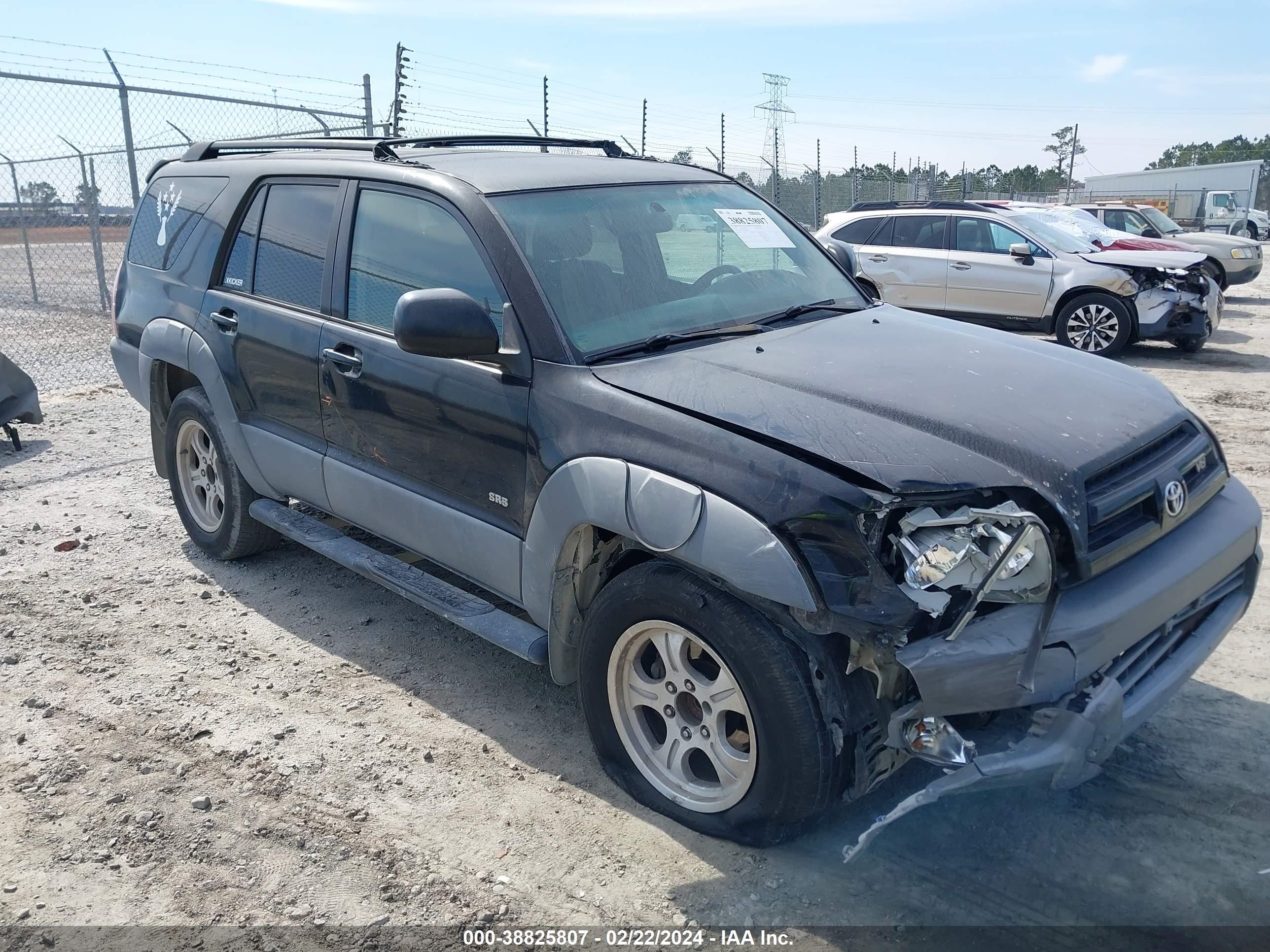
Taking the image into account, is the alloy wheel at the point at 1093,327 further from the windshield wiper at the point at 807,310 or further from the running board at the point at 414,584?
the running board at the point at 414,584

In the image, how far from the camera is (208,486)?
518cm

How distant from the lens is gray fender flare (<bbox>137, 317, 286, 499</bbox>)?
183 inches

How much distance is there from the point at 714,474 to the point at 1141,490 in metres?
1.19

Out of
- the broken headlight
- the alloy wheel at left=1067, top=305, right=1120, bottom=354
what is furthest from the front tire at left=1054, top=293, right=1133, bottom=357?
the broken headlight

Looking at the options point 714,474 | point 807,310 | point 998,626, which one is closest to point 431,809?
point 714,474

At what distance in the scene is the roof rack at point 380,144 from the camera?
14.3ft

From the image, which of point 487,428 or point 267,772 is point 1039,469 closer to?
point 487,428

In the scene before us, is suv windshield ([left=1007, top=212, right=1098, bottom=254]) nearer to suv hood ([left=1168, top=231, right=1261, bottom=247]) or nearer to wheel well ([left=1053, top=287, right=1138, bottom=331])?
wheel well ([left=1053, top=287, right=1138, bottom=331])

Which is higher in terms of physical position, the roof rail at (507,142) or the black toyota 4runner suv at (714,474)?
the roof rail at (507,142)

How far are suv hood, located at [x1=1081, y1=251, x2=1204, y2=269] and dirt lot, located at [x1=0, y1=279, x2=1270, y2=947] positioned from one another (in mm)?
7897

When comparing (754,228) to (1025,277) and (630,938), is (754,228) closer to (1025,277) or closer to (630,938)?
(630,938)

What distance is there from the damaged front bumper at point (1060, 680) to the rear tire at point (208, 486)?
3436mm

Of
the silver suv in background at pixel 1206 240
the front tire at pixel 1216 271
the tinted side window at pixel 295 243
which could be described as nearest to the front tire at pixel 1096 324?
the front tire at pixel 1216 271

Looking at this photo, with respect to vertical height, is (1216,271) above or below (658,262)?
below
